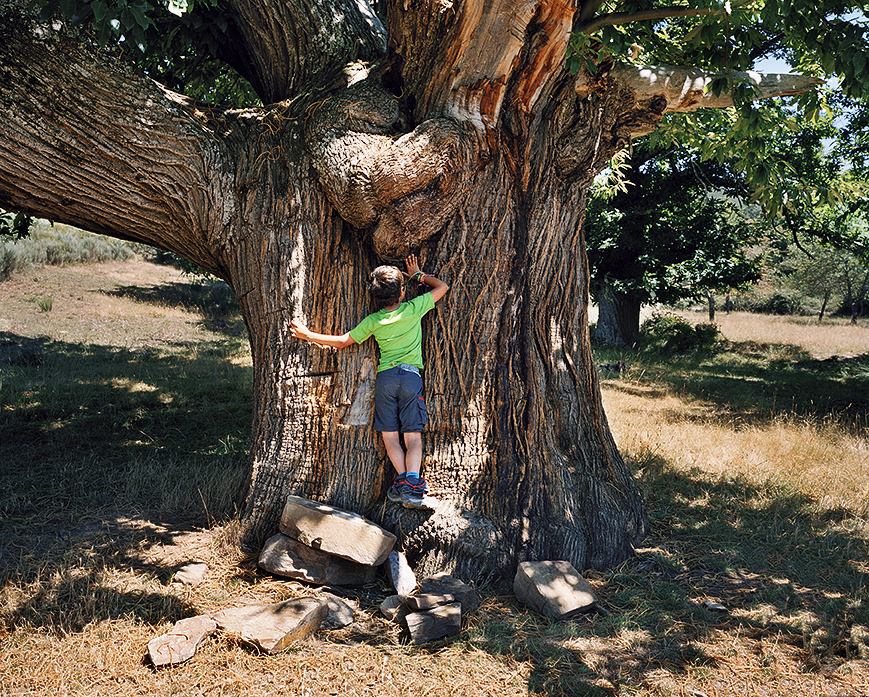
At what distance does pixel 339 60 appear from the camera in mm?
4625

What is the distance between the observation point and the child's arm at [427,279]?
410 cm

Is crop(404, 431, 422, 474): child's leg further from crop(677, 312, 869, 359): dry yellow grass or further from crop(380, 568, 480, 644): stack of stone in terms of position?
crop(677, 312, 869, 359): dry yellow grass

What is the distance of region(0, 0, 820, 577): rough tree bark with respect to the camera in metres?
3.86

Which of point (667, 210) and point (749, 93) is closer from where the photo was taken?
point (749, 93)

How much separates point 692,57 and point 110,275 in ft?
66.5

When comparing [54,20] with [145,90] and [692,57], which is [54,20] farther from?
[692,57]

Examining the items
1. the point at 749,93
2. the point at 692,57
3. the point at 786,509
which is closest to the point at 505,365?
the point at 749,93

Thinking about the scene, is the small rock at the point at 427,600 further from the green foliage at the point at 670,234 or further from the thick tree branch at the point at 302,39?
the green foliage at the point at 670,234

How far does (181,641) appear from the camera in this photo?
3.04 meters

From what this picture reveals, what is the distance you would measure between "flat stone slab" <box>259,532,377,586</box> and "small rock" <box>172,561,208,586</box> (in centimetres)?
37

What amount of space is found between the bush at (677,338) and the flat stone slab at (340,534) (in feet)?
49.5

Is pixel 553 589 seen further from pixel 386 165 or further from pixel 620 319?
pixel 620 319

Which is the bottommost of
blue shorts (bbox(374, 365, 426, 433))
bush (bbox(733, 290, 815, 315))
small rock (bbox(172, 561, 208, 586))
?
small rock (bbox(172, 561, 208, 586))

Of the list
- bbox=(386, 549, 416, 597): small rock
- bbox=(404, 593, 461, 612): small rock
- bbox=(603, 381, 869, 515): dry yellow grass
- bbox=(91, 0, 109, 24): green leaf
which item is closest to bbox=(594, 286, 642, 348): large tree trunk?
bbox=(603, 381, 869, 515): dry yellow grass
